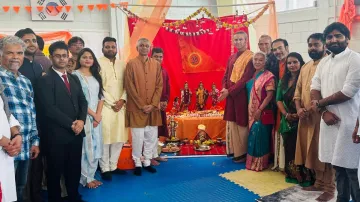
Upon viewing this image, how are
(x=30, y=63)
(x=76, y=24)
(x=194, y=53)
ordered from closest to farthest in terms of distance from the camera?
(x=30, y=63), (x=194, y=53), (x=76, y=24)

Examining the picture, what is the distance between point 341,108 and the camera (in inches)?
96.6

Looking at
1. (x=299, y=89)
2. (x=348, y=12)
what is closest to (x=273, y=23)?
(x=348, y=12)

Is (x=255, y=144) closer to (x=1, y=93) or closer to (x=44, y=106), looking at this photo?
(x=44, y=106)

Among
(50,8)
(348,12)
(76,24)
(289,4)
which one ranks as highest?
(50,8)

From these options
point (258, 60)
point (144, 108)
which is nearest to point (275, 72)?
point (258, 60)

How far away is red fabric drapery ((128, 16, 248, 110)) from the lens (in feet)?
19.3

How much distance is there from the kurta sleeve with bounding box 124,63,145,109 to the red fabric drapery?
2.26m

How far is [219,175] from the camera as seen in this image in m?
3.70

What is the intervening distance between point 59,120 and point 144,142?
151 centimetres

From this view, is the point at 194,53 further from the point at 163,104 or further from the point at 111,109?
the point at 111,109

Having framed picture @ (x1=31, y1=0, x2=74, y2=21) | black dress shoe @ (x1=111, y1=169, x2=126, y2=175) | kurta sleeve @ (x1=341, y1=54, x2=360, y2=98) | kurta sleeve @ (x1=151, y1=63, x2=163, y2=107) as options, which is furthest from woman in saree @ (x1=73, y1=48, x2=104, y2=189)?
framed picture @ (x1=31, y1=0, x2=74, y2=21)

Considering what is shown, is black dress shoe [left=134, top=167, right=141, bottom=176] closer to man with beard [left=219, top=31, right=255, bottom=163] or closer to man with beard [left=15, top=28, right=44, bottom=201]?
man with beard [left=15, top=28, right=44, bottom=201]

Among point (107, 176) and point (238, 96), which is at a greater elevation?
point (238, 96)

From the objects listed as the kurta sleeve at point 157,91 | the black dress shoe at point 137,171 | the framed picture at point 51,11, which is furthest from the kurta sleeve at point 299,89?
the framed picture at point 51,11
